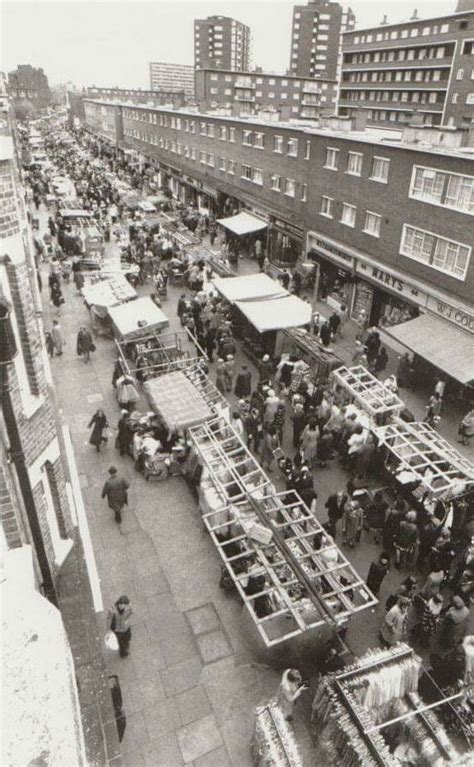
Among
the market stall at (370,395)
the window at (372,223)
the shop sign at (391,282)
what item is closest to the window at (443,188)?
the window at (372,223)

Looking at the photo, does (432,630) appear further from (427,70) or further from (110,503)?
(427,70)

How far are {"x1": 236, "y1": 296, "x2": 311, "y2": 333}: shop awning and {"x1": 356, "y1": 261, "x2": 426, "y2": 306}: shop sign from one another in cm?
461

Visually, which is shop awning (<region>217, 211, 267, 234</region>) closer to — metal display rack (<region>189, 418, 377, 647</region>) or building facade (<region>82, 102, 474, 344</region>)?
building facade (<region>82, 102, 474, 344</region>)

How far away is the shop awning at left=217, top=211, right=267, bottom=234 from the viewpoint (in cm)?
3272

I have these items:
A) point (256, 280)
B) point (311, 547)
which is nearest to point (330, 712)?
point (311, 547)

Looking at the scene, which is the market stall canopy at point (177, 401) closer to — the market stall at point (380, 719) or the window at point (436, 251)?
the market stall at point (380, 719)

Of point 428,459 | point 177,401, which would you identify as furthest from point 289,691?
point 177,401

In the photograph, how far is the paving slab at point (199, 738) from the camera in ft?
26.6

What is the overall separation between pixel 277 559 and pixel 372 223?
1800 centimetres

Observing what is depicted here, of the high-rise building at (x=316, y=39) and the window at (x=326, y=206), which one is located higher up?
the high-rise building at (x=316, y=39)

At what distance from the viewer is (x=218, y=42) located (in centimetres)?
12119

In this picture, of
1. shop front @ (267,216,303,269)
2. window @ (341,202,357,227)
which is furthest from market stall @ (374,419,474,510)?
shop front @ (267,216,303,269)

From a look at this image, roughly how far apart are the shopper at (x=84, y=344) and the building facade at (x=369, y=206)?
12952mm

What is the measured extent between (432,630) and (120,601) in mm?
5962
